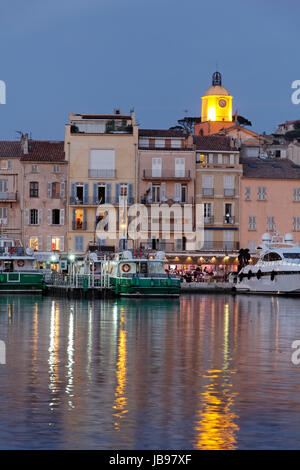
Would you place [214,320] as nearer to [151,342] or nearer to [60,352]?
[151,342]

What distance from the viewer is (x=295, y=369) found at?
21.5 meters

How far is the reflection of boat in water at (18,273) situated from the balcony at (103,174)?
18.8 m

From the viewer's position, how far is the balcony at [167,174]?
91.1 m

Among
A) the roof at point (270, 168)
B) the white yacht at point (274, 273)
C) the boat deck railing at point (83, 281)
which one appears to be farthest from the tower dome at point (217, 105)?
the boat deck railing at point (83, 281)

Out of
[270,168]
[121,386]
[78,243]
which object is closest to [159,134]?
[270,168]

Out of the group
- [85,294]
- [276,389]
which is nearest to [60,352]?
[276,389]

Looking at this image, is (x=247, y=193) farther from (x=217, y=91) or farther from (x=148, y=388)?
(x=148, y=388)

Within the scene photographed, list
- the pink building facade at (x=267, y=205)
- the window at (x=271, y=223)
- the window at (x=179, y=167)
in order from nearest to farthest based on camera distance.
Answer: the window at (x=179, y=167), the pink building facade at (x=267, y=205), the window at (x=271, y=223)

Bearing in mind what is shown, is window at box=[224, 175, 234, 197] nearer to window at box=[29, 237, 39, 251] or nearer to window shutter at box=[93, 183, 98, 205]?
window shutter at box=[93, 183, 98, 205]

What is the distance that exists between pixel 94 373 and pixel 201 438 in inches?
267

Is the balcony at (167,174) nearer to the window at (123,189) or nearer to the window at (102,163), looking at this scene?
the window at (123,189)

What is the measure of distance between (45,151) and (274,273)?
2889cm

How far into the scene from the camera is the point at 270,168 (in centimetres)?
9512

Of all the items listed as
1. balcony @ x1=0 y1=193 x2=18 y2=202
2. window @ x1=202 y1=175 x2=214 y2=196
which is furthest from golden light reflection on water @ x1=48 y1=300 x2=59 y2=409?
window @ x1=202 y1=175 x2=214 y2=196
